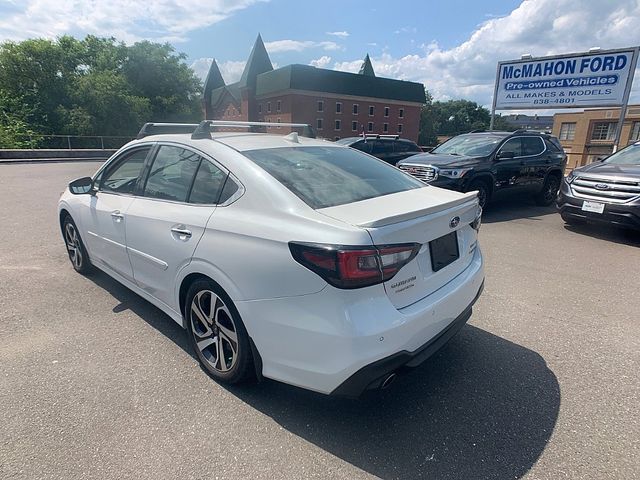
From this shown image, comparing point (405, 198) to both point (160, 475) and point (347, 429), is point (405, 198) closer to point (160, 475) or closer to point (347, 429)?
point (347, 429)

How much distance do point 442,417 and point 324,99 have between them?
61.4 metres

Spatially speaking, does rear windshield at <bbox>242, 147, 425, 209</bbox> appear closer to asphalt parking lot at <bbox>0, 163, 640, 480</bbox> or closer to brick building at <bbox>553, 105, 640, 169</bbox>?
asphalt parking lot at <bbox>0, 163, 640, 480</bbox>

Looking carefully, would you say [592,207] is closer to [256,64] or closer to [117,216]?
[117,216]

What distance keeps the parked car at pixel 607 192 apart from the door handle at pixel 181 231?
652 centimetres

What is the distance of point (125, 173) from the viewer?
12.0 feet

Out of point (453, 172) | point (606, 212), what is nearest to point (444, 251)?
point (606, 212)

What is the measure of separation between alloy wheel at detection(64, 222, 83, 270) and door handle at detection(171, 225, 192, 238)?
233 centimetres

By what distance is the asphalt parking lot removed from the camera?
2.04 metres

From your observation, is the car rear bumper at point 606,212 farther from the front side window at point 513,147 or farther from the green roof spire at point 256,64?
the green roof spire at point 256,64

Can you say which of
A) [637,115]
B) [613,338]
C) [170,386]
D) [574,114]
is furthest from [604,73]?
[574,114]

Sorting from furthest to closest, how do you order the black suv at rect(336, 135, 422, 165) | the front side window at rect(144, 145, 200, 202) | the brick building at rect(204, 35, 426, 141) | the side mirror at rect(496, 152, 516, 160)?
the brick building at rect(204, 35, 426, 141)
the black suv at rect(336, 135, 422, 165)
the side mirror at rect(496, 152, 516, 160)
the front side window at rect(144, 145, 200, 202)

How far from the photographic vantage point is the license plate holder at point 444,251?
2.30 m

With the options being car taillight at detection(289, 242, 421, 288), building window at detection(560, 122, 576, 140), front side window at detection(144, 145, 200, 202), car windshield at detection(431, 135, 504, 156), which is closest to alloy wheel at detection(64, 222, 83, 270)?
front side window at detection(144, 145, 200, 202)

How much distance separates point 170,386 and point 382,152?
35.6ft
